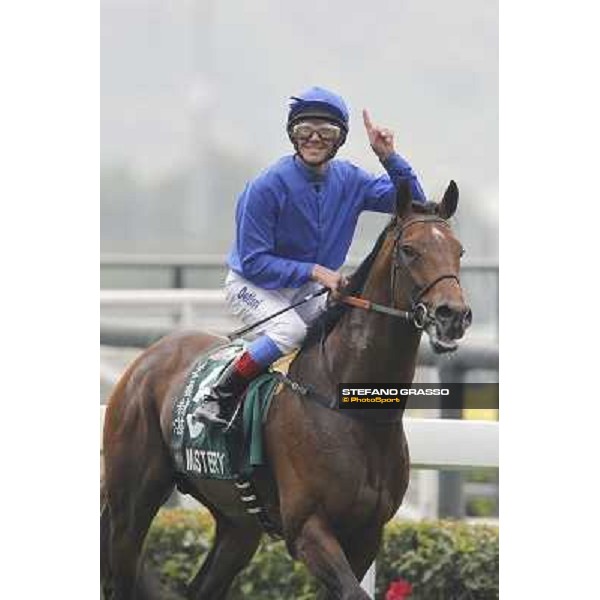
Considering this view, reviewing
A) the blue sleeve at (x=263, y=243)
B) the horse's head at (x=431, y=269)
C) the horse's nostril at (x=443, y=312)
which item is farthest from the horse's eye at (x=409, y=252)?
the blue sleeve at (x=263, y=243)

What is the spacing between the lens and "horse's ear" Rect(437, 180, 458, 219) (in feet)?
22.2

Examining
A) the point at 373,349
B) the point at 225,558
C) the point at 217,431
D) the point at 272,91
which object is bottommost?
the point at 225,558

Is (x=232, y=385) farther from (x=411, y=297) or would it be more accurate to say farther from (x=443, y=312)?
(x=443, y=312)

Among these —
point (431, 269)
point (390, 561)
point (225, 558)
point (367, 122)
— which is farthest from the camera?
point (390, 561)

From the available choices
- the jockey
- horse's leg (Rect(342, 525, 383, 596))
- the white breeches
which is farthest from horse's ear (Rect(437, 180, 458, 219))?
horse's leg (Rect(342, 525, 383, 596))

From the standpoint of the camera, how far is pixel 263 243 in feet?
22.9

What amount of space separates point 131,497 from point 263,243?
1.07m

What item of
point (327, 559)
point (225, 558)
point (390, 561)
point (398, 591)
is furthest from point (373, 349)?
point (390, 561)

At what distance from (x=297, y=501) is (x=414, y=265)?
0.78 meters

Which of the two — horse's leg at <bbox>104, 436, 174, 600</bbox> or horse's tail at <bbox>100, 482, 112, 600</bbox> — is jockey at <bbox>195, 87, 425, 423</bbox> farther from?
horse's tail at <bbox>100, 482, 112, 600</bbox>

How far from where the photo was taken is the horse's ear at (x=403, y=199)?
22.2 feet

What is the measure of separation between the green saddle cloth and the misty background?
A: 0.40 m
